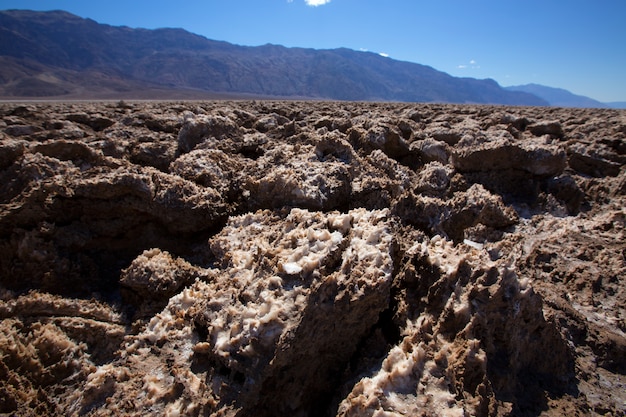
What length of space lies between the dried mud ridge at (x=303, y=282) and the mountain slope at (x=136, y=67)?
69.5 meters

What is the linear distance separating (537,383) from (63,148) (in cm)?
429

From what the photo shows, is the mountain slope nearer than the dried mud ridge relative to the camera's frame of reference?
No

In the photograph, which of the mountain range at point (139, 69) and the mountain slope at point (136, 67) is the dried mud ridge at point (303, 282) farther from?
the mountain slope at point (136, 67)

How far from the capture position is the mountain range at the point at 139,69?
2793 inches

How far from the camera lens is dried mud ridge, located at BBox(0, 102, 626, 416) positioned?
170cm

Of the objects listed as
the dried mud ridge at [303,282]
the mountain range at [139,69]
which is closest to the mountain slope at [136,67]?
the mountain range at [139,69]

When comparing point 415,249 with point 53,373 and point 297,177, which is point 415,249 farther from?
point 53,373

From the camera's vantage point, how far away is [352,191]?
3.43 metres

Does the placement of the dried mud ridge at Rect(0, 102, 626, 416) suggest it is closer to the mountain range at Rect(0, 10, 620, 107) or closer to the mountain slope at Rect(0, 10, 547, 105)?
the mountain range at Rect(0, 10, 620, 107)

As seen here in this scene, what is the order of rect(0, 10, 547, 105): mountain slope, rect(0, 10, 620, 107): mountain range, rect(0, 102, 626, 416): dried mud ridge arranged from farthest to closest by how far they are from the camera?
rect(0, 10, 547, 105): mountain slope
rect(0, 10, 620, 107): mountain range
rect(0, 102, 626, 416): dried mud ridge

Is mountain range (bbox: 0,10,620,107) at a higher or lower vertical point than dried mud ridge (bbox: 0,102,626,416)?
higher

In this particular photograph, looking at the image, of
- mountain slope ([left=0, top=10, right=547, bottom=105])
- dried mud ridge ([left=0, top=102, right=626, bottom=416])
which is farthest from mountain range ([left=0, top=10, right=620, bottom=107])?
dried mud ridge ([left=0, top=102, right=626, bottom=416])

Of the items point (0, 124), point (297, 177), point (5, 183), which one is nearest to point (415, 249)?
point (297, 177)

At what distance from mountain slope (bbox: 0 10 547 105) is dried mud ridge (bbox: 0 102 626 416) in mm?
69455
